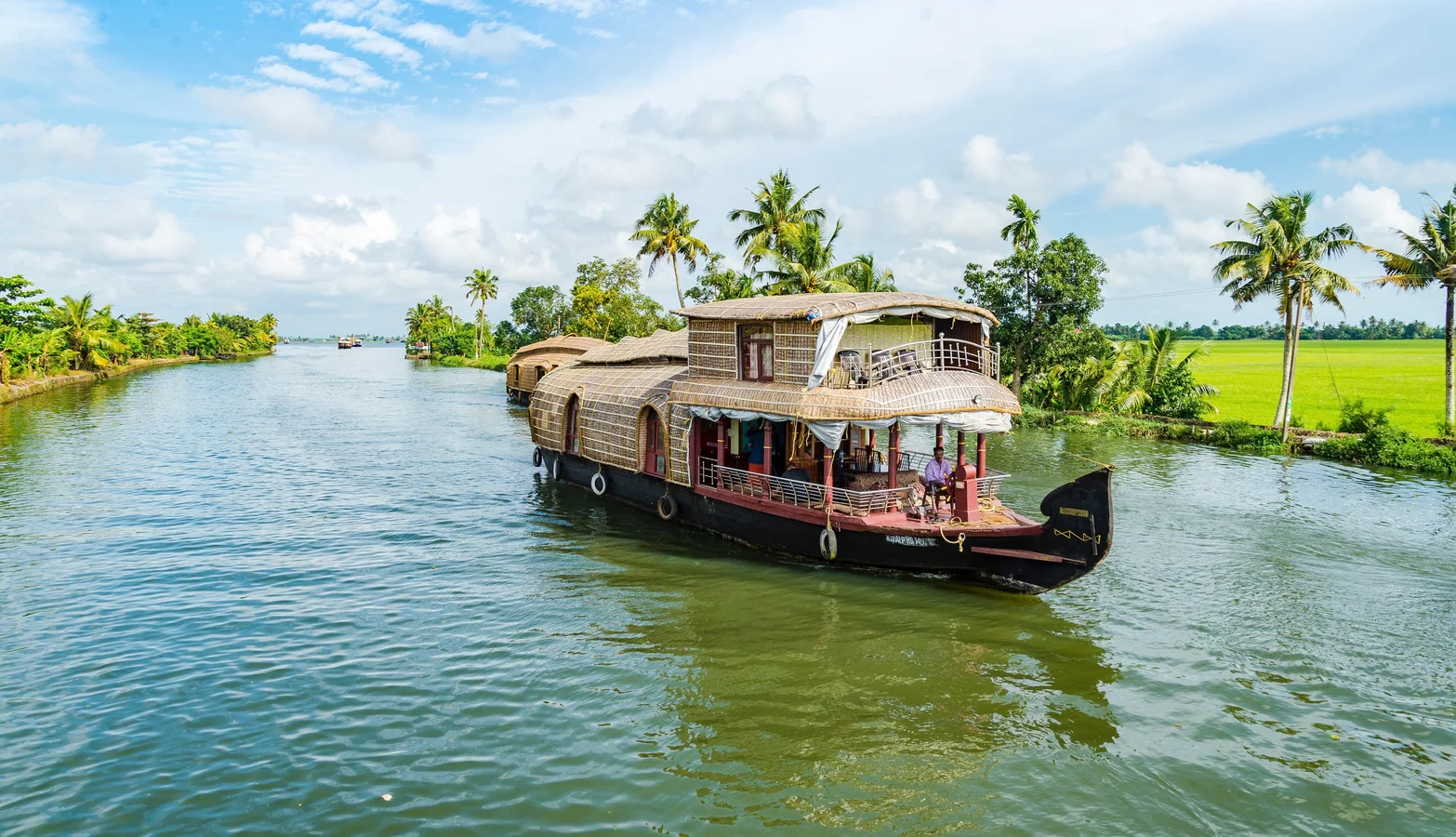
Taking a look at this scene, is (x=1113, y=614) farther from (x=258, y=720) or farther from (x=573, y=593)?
(x=258, y=720)

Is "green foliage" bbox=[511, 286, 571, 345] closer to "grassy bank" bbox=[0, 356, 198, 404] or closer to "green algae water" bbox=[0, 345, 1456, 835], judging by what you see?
"grassy bank" bbox=[0, 356, 198, 404]

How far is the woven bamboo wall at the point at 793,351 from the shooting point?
1473 cm

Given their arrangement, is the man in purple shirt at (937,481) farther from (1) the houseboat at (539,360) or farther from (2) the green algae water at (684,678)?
(1) the houseboat at (539,360)

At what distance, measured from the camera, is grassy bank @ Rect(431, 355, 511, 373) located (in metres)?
82.7

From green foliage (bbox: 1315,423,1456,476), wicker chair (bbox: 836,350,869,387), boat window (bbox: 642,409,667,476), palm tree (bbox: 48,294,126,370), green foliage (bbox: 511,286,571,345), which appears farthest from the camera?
green foliage (bbox: 511,286,571,345)

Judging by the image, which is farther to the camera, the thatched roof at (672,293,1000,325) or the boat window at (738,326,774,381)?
the boat window at (738,326,774,381)

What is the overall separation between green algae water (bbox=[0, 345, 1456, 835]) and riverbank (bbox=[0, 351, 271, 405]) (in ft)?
92.7

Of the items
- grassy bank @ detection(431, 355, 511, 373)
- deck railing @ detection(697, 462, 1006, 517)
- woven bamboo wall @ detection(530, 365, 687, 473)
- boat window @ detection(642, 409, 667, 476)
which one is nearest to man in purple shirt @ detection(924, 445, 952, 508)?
deck railing @ detection(697, 462, 1006, 517)

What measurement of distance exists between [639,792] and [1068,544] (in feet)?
25.1

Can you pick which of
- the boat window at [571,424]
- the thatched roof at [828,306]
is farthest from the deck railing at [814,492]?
the boat window at [571,424]

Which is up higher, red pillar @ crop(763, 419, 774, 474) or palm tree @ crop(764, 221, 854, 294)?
palm tree @ crop(764, 221, 854, 294)

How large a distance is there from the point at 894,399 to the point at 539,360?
34.7 meters

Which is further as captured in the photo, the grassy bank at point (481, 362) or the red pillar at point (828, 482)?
the grassy bank at point (481, 362)

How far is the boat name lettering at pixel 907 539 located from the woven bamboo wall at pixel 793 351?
3.04 m
